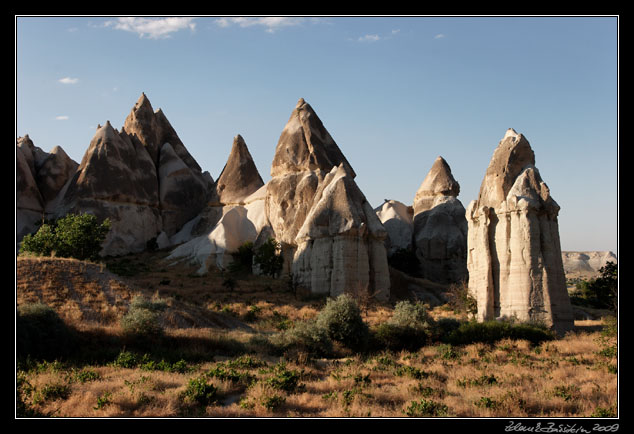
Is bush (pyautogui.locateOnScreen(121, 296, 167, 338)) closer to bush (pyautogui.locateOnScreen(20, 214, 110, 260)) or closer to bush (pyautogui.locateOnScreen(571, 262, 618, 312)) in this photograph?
bush (pyautogui.locateOnScreen(20, 214, 110, 260))

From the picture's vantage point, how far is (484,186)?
22125mm

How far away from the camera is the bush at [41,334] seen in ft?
42.3

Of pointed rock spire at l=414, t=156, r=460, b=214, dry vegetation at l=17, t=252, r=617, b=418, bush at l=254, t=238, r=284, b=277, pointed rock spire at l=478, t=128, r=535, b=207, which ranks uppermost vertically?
A: pointed rock spire at l=414, t=156, r=460, b=214

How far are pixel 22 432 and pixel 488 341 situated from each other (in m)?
13.1

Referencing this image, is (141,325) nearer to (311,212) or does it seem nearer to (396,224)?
(311,212)

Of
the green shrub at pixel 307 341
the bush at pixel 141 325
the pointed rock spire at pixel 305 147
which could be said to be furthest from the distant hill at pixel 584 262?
the bush at pixel 141 325

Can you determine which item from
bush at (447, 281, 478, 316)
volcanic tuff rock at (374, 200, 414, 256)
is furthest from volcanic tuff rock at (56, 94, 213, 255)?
bush at (447, 281, 478, 316)

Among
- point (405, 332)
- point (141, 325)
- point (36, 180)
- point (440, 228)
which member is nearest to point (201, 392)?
point (141, 325)

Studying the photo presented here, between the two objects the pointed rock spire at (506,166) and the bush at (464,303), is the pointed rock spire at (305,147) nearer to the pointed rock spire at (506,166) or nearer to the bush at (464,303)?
the bush at (464,303)

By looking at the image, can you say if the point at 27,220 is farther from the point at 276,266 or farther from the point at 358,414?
the point at 358,414

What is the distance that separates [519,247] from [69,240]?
2180 cm

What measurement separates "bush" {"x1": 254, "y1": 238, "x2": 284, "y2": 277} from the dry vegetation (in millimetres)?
12479

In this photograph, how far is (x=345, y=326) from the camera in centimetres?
1603

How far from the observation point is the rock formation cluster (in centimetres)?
1959
